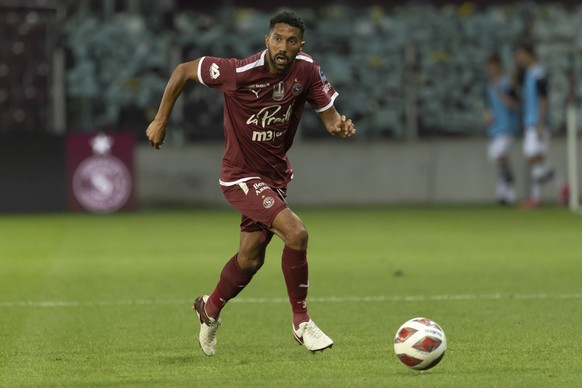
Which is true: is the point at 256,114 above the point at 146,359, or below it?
above

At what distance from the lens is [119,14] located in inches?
896

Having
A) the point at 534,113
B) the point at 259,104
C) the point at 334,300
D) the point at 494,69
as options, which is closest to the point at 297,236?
the point at 259,104

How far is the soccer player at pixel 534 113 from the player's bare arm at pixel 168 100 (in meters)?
13.8

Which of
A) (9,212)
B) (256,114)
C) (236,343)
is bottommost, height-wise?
(9,212)

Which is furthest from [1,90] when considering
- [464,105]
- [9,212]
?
[464,105]

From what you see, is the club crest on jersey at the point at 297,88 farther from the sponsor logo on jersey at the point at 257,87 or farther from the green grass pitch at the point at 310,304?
the green grass pitch at the point at 310,304

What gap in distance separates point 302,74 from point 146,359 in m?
1.79

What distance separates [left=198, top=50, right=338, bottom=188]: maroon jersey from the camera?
27.2 feet

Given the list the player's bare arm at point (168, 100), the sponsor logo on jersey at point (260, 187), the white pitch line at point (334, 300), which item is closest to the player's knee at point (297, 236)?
the sponsor logo on jersey at point (260, 187)

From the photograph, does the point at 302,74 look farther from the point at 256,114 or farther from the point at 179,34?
the point at 179,34

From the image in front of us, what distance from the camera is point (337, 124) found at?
8.24 m

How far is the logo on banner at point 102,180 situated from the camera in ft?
71.2

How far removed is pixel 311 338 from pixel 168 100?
1543 mm

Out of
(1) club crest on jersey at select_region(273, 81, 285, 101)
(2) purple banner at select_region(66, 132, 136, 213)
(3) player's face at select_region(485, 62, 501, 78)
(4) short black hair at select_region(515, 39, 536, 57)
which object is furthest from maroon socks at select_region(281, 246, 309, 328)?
(3) player's face at select_region(485, 62, 501, 78)
